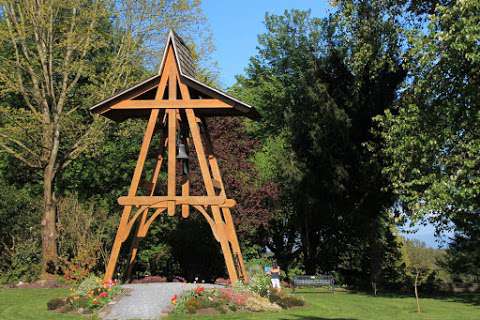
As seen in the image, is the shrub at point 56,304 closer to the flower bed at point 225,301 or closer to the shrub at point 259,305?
the flower bed at point 225,301

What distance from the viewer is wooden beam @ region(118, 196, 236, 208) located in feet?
57.6

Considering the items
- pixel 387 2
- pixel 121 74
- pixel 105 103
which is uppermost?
pixel 387 2

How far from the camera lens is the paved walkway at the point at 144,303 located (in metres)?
13.8

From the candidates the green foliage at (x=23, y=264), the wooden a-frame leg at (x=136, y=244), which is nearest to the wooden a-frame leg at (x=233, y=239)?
the wooden a-frame leg at (x=136, y=244)

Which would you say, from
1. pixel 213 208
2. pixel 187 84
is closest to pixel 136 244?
pixel 213 208

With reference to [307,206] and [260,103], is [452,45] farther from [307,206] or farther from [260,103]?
[260,103]

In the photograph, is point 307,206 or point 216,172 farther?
point 307,206

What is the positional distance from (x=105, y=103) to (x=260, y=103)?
2177 cm

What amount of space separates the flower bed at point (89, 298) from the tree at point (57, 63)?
9616mm

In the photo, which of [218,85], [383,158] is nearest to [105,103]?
[383,158]

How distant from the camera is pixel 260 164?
31.9 meters

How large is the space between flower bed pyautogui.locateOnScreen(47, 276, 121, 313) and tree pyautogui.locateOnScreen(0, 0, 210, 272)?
9616mm

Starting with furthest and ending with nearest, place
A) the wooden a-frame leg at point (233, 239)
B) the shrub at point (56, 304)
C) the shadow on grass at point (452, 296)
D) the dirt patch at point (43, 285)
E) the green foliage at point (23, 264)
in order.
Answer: the green foliage at point (23, 264)
the dirt patch at point (43, 285)
the shadow on grass at point (452, 296)
the wooden a-frame leg at point (233, 239)
the shrub at point (56, 304)

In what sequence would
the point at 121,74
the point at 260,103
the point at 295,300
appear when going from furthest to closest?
1. the point at 260,103
2. the point at 121,74
3. the point at 295,300
